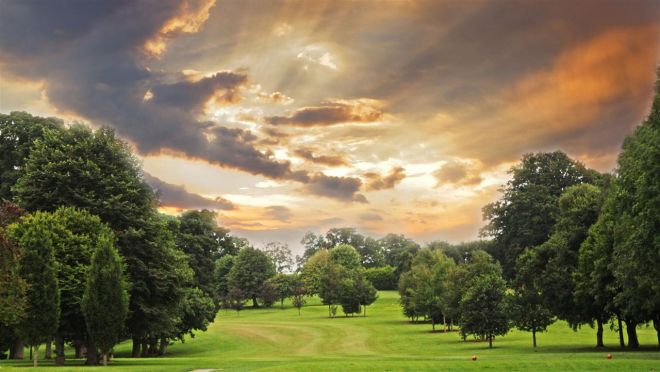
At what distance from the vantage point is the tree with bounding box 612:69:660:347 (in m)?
33.3

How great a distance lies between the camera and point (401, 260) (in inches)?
6201

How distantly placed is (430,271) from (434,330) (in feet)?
30.9

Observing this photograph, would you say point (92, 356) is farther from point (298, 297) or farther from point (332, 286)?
point (298, 297)

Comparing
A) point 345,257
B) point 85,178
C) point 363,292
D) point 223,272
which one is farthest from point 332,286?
point 85,178

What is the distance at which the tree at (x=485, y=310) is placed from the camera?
55.0 m

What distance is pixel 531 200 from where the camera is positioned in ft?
305

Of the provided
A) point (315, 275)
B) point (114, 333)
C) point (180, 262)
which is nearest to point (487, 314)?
point (180, 262)

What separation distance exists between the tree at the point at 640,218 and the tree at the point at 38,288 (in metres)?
33.7

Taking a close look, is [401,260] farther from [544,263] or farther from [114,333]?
[114,333]

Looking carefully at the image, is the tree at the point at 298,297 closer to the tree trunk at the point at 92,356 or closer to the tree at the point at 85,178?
the tree at the point at 85,178

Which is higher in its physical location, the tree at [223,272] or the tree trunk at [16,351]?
the tree at [223,272]

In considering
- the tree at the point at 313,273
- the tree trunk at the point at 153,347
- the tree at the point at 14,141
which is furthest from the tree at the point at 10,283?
the tree at the point at 313,273

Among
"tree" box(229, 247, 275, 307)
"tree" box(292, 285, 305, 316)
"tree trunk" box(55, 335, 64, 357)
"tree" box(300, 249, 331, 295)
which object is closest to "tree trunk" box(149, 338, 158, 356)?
"tree trunk" box(55, 335, 64, 357)

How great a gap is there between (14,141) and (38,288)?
91.5 feet
